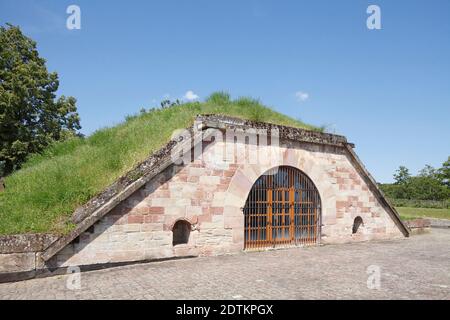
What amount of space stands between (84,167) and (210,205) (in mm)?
3092

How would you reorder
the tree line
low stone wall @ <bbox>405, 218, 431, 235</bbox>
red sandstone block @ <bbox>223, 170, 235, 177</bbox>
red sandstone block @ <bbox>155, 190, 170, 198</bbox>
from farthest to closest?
the tree line, low stone wall @ <bbox>405, 218, 431, 235</bbox>, red sandstone block @ <bbox>223, 170, 235, 177</bbox>, red sandstone block @ <bbox>155, 190, 170, 198</bbox>

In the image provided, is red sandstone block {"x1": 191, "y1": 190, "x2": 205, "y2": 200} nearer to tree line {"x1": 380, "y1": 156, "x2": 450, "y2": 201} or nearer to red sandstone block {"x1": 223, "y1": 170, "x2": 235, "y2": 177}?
red sandstone block {"x1": 223, "y1": 170, "x2": 235, "y2": 177}

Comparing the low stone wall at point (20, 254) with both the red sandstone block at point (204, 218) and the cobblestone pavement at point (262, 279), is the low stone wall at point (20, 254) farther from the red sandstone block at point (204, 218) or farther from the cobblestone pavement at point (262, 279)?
the red sandstone block at point (204, 218)

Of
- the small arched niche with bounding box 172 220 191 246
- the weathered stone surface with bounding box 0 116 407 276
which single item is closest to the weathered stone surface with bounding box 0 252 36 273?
the weathered stone surface with bounding box 0 116 407 276

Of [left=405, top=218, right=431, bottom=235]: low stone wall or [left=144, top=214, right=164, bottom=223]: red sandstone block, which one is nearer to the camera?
[left=144, top=214, right=164, bottom=223]: red sandstone block

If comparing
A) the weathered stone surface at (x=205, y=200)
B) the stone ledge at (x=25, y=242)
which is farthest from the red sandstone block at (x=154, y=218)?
the stone ledge at (x=25, y=242)

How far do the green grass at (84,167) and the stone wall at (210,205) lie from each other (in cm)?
73

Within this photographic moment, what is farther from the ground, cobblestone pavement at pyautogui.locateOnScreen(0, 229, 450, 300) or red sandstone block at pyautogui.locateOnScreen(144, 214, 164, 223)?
red sandstone block at pyautogui.locateOnScreen(144, 214, 164, 223)

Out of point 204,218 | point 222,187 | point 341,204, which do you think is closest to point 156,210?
point 204,218

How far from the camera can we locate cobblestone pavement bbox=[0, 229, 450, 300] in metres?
5.25

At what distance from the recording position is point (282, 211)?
9805mm

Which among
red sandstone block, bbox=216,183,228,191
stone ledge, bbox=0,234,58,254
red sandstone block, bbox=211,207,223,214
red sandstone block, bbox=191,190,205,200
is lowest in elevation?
stone ledge, bbox=0,234,58,254

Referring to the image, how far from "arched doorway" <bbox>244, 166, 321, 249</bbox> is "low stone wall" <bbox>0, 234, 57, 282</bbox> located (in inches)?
185

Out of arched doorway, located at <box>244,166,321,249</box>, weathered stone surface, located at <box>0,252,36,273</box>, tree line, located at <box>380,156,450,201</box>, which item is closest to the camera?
weathered stone surface, located at <box>0,252,36,273</box>
